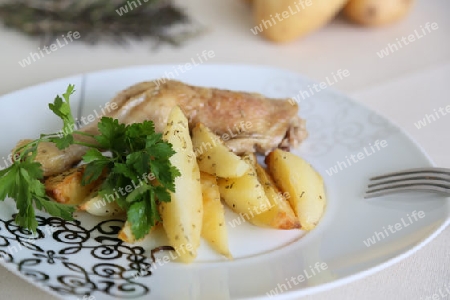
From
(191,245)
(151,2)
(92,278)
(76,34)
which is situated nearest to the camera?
(92,278)

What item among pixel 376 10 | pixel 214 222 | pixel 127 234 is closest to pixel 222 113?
pixel 214 222

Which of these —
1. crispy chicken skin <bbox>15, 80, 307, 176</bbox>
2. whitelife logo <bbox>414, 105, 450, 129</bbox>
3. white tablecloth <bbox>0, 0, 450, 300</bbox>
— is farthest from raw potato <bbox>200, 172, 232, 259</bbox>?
whitelife logo <bbox>414, 105, 450, 129</bbox>

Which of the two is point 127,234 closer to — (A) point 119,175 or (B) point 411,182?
(A) point 119,175

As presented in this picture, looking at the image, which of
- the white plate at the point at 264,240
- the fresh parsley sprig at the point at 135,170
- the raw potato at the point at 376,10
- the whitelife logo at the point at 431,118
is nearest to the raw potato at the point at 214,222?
the white plate at the point at 264,240

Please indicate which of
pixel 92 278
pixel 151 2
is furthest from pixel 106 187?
pixel 151 2

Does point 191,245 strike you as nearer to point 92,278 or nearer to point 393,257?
point 92,278
